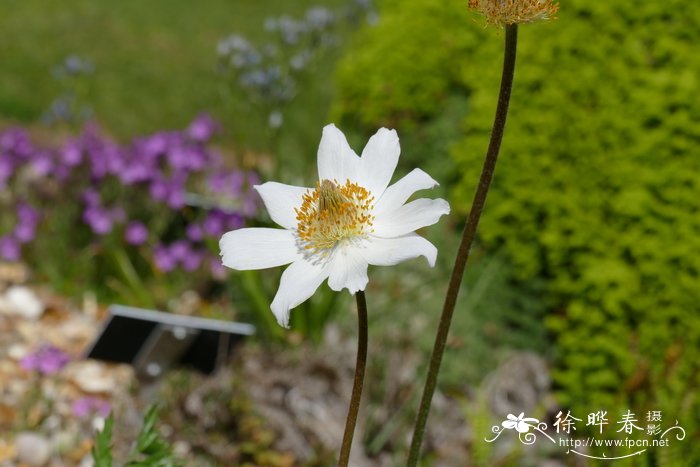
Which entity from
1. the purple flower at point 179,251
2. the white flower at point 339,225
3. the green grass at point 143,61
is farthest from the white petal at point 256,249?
the green grass at point 143,61

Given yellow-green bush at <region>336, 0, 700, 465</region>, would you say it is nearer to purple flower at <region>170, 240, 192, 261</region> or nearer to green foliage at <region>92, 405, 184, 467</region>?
purple flower at <region>170, 240, 192, 261</region>

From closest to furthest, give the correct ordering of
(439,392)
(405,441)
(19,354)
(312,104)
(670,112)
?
1. (405,441)
2. (670,112)
3. (439,392)
4. (19,354)
5. (312,104)

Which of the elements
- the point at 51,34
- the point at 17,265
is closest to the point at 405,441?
the point at 17,265

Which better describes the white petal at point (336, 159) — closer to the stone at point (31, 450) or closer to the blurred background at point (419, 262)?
the blurred background at point (419, 262)

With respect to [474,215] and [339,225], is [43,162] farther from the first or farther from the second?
[474,215]

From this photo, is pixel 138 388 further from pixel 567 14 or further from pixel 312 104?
pixel 312 104
